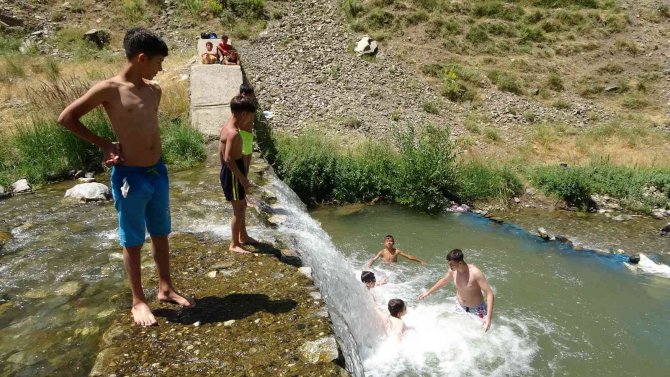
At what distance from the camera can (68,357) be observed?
9.85ft

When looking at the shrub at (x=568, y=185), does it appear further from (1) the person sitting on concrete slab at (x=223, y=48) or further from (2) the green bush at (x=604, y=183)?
(1) the person sitting on concrete slab at (x=223, y=48)

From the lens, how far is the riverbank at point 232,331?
9.16ft

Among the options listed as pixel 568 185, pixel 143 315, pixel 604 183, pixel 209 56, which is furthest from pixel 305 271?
pixel 604 183

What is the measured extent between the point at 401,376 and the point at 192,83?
7.14 m

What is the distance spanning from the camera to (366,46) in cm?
1809

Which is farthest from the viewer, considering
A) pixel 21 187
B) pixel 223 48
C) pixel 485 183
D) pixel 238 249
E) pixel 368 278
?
pixel 223 48

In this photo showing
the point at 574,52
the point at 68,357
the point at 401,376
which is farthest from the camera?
the point at 574,52

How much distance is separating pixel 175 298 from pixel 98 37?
1602 cm

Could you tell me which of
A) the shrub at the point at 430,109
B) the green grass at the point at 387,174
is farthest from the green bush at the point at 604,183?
the shrub at the point at 430,109

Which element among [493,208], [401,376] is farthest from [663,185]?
[401,376]

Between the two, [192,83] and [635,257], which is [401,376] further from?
[192,83]

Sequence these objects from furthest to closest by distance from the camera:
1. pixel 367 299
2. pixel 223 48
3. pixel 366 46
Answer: pixel 366 46, pixel 223 48, pixel 367 299

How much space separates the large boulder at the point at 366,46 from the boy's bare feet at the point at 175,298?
1563 cm

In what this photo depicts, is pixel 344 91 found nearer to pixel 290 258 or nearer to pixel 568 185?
pixel 568 185
